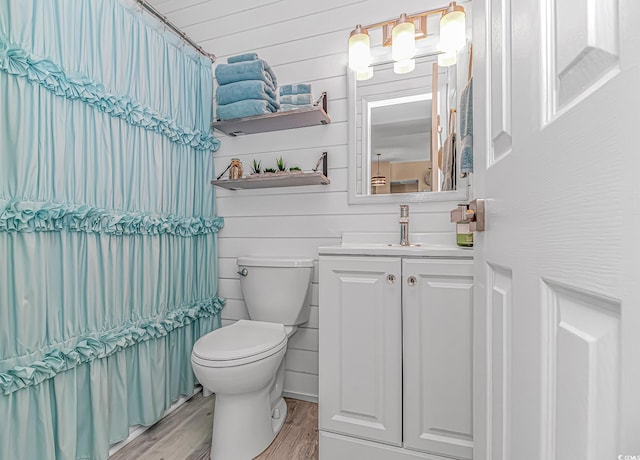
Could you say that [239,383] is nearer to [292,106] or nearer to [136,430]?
[136,430]

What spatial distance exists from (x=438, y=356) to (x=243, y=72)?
170 cm

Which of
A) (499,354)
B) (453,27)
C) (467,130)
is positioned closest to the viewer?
(499,354)

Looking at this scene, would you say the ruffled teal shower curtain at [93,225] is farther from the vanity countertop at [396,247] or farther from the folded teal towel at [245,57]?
the vanity countertop at [396,247]

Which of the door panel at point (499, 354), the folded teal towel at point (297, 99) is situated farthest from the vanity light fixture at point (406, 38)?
the door panel at point (499, 354)

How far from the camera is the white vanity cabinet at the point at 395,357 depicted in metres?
1.21

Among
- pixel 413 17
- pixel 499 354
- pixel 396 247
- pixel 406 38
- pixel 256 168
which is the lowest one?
pixel 499 354

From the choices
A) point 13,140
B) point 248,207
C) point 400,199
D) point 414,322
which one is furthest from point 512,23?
point 248,207

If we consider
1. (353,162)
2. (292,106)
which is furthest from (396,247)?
(292,106)

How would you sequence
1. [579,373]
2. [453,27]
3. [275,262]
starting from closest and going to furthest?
[579,373]
[453,27]
[275,262]

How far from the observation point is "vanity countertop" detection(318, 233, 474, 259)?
4.05 ft

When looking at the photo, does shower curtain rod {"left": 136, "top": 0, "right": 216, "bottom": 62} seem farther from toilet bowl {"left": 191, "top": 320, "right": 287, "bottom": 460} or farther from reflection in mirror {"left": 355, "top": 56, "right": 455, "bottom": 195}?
toilet bowl {"left": 191, "top": 320, "right": 287, "bottom": 460}

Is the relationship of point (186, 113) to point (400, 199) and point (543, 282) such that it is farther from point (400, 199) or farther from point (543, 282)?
point (543, 282)

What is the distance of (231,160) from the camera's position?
6.79ft

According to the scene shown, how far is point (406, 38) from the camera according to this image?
159 centimetres
